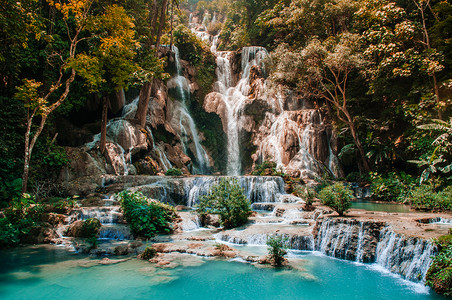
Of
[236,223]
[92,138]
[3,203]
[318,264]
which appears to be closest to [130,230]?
[236,223]

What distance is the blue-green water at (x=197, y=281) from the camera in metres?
4.86

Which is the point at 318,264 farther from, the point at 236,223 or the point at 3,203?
the point at 3,203

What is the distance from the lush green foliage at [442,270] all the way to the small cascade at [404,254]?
0.16 metres

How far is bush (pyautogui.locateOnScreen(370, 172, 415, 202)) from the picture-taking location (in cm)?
1434

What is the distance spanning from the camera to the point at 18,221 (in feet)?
26.3

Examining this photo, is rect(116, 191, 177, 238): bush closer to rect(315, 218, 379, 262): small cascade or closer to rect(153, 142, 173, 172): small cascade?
rect(315, 218, 379, 262): small cascade

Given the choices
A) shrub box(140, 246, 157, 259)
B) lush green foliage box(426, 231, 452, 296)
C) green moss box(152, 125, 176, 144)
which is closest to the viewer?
lush green foliage box(426, 231, 452, 296)

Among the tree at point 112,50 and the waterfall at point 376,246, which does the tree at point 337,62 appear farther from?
the waterfall at point 376,246

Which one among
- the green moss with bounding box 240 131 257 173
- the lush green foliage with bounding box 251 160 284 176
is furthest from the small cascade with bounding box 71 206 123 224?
the green moss with bounding box 240 131 257 173

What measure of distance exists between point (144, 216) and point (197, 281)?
3969 mm

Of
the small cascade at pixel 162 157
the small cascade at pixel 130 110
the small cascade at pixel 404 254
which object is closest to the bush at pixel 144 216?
the small cascade at pixel 404 254

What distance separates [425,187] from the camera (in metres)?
12.1

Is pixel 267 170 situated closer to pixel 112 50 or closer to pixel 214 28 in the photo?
pixel 112 50

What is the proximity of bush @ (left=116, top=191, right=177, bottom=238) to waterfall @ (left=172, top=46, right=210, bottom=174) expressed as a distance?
13967mm
